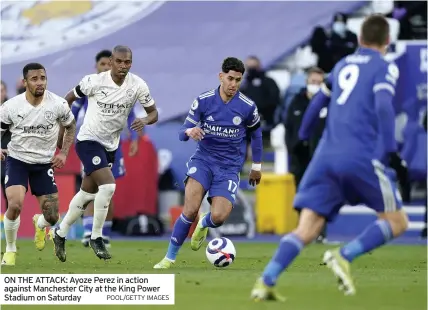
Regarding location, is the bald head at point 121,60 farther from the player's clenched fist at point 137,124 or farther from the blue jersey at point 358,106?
the blue jersey at point 358,106

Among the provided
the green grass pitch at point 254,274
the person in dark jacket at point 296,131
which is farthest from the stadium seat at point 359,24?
the green grass pitch at point 254,274

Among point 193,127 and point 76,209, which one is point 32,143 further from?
point 193,127

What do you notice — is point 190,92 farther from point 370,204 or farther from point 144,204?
point 370,204

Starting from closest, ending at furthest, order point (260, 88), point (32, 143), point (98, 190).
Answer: point (32, 143)
point (98, 190)
point (260, 88)

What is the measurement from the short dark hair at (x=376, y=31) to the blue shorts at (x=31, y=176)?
483 centimetres

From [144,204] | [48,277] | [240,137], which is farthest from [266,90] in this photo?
[48,277]

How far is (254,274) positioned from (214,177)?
1474 mm

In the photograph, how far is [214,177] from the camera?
39.7 feet

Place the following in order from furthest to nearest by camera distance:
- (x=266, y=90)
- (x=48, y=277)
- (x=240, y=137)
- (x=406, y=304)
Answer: (x=266, y=90) → (x=240, y=137) → (x=48, y=277) → (x=406, y=304)

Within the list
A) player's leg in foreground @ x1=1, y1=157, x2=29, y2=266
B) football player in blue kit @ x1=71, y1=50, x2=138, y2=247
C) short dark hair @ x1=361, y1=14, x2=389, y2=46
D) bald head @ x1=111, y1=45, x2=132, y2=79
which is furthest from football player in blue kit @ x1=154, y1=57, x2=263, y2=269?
short dark hair @ x1=361, y1=14, x2=389, y2=46

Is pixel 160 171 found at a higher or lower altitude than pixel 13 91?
lower

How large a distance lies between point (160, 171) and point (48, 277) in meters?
10.7

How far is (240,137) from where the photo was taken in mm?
12312
